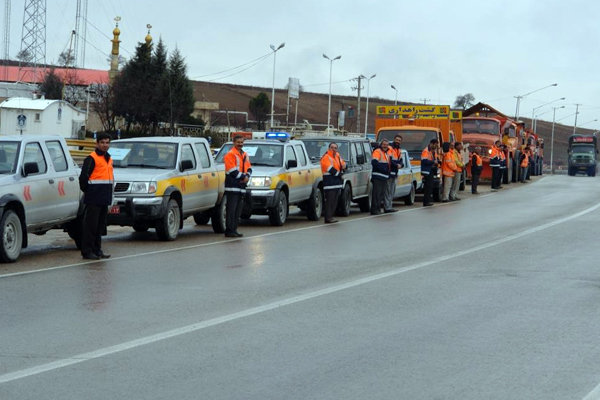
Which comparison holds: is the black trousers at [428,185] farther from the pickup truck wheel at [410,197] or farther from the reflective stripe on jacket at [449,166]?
the reflective stripe on jacket at [449,166]

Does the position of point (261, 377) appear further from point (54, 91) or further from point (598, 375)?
point (54, 91)

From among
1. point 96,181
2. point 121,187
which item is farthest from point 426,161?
point 96,181

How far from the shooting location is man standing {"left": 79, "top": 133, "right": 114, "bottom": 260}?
49.0ft

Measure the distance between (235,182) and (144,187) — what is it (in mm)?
2093

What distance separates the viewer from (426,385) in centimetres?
694

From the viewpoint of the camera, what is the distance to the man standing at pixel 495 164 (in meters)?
39.9

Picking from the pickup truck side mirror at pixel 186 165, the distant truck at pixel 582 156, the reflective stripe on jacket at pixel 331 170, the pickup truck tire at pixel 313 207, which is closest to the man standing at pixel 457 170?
the pickup truck tire at pixel 313 207

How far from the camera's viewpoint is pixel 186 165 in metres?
18.4

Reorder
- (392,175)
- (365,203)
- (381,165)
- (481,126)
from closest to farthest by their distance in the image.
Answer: (381,165), (392,175), (365,203), (481,126)

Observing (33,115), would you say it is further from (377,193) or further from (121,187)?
(121,187)

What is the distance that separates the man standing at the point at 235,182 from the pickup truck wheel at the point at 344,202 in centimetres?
591

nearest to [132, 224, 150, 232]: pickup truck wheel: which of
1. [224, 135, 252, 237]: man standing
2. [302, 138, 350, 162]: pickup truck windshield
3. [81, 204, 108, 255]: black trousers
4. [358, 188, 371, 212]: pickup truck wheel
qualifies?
[224, 135, 252, 237]: man standing

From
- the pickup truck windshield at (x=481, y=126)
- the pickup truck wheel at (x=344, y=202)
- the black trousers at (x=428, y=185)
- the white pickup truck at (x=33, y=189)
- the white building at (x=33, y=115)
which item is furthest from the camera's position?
the white building at (x=33, y=115)

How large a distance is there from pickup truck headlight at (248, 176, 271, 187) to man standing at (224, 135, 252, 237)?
78.8 inches
